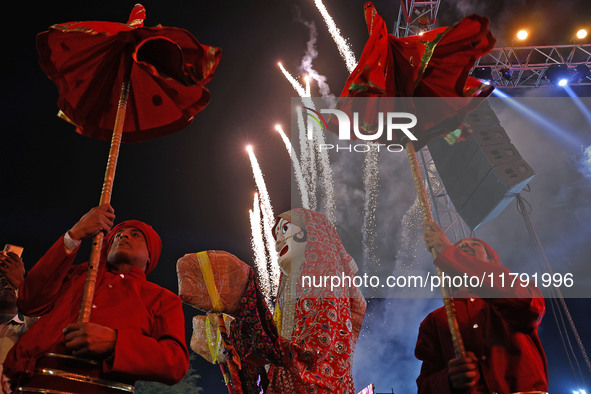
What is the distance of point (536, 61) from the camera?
37.0 feet

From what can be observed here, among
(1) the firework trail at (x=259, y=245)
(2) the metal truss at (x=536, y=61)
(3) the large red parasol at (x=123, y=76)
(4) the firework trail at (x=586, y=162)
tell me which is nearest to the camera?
(3) the large red parasol at (x=123, y=76)

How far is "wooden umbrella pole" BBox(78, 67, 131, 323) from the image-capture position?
7.14 feet

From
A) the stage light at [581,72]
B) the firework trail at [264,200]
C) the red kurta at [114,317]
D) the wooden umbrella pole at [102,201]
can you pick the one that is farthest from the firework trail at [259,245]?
the stage light at [581,72]

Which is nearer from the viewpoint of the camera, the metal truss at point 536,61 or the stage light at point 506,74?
the metal truss at point 536,61

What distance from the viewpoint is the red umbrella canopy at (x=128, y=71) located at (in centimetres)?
271

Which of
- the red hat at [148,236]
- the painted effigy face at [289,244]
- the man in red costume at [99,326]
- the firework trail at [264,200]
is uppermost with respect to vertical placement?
the firework trail at [264,200]

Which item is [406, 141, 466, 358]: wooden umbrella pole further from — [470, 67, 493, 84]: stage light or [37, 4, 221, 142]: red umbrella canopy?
[470, 67, 493, 84]: stage light

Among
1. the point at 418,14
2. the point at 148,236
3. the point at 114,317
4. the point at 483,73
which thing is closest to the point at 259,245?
the point at 418,14

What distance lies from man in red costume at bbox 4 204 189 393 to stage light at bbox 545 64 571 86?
40.0 feet

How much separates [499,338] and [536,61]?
1103cm

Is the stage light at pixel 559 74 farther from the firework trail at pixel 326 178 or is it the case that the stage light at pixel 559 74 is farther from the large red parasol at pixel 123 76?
the large red parasol at pixel 123 76

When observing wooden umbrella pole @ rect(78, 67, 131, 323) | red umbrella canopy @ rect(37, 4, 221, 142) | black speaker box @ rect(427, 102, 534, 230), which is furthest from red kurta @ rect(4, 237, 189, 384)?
black speaker box @ rect(427, 102, 534, 230)

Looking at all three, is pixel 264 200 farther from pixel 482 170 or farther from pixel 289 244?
pixel 289 244

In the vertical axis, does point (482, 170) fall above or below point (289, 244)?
above
